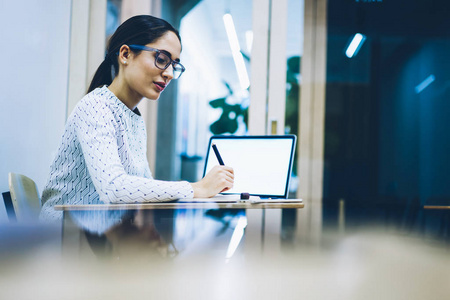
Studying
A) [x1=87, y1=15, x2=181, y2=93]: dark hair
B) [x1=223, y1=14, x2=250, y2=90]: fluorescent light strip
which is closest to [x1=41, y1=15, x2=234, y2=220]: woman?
Result: [x1=87, y1=15, x2=181, y2=93]: dark hair

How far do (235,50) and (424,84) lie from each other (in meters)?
1.84

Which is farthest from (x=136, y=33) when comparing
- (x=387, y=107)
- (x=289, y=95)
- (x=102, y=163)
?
(x=387, y=107)

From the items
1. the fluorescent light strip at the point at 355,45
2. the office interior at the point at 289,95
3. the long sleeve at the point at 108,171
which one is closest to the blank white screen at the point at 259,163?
the office interior at the point at 289,95

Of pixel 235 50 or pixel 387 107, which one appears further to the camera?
pixel 387 107

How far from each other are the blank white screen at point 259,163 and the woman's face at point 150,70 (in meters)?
0.43

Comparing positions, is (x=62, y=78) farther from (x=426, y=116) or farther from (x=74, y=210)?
(x=426, y=116)

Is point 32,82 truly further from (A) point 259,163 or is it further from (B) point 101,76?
(A) point 259,163

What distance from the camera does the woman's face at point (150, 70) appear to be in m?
1.25

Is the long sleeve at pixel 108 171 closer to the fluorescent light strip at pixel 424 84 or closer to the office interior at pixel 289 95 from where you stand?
the office interior at pixel 289 95

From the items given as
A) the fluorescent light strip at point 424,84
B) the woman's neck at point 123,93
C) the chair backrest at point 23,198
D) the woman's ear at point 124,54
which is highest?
the fluorescent light strip at point 424,84

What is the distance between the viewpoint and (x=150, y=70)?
126cm

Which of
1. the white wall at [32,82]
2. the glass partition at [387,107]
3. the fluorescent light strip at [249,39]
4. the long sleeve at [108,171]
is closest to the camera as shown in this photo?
the long sleeve at [108,171]

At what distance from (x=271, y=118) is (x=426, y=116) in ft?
5.65

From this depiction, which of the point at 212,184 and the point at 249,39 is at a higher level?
the point at 249,39
